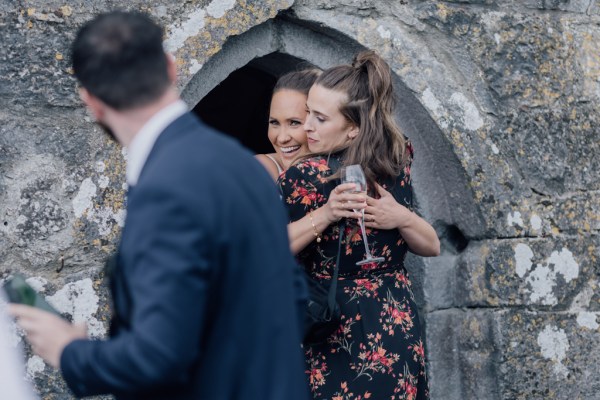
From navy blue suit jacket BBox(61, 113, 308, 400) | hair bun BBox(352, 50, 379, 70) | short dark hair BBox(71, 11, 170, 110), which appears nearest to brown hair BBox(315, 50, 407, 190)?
hair bun BBox(352, 50, 379, 70)

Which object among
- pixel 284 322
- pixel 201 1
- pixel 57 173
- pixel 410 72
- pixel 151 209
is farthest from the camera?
pixel 410 72

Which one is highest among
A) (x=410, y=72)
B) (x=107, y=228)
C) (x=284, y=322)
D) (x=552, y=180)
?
(x=410, y=72)

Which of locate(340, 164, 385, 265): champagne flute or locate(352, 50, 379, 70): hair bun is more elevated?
locate(352, 50, 379, 70): hair bun

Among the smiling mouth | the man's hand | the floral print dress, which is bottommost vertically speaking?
the man's hand

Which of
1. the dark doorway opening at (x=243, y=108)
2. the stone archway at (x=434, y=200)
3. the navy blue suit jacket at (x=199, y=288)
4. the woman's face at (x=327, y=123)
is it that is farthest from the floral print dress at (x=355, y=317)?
the dark doorway opening at (x=243, y=108)

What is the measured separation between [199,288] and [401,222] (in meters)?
1.50

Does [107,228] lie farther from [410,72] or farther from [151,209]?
[151,209]

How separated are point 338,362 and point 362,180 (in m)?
0.54

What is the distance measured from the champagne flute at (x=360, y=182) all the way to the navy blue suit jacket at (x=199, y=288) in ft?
3.51

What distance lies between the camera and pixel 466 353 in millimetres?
3977

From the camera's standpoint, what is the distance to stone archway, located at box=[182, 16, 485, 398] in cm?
392

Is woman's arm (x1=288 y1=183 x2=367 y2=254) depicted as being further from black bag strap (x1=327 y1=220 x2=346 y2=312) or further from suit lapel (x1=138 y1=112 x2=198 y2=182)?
suit lapel (x1=138 y1=112 x2=198 y2=182)

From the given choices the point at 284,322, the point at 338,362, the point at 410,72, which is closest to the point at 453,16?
the point at 410,72

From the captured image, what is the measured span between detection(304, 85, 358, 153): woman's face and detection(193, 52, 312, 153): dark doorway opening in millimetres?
2108
